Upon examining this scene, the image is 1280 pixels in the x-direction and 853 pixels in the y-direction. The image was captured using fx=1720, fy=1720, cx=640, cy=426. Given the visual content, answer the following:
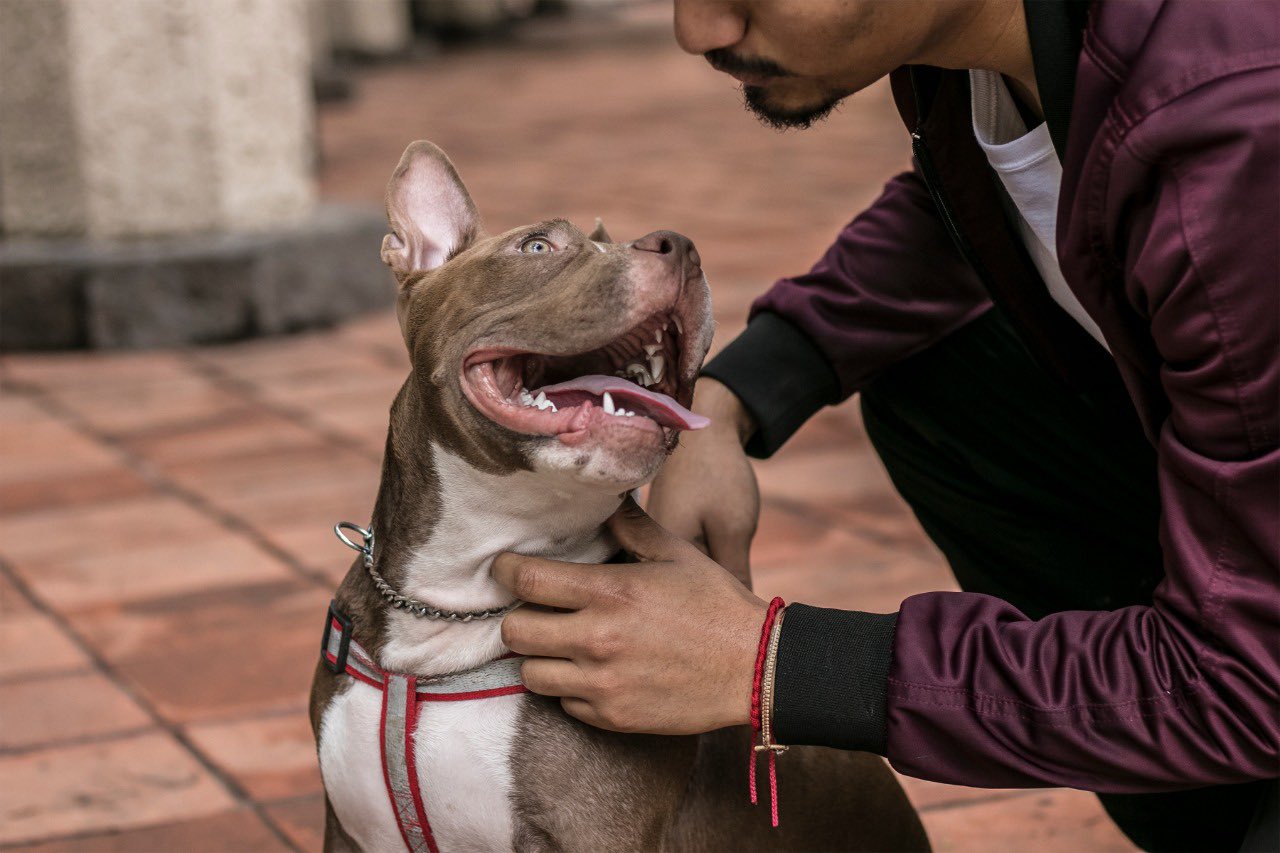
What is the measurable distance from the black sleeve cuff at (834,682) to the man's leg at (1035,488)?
74cm

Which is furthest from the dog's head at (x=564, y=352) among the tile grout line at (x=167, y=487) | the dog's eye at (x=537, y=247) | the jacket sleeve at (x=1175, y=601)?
the tile grout line at (x=167, y=487)

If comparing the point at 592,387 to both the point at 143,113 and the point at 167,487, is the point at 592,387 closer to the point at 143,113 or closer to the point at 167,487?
the point at 167,487

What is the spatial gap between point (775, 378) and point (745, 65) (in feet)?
2.63

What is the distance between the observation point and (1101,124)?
186cm

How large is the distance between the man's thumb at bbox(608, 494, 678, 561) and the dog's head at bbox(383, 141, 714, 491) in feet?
0.44

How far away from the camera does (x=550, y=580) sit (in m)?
2.10

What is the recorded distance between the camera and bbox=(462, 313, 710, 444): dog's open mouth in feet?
6.64

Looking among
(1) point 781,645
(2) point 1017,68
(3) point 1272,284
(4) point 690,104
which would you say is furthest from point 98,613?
(4) point 690,104

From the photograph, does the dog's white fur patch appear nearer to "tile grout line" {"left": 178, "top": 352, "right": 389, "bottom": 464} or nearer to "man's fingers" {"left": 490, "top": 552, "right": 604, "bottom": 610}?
"man's fingers" {"left": 490, "top": 552, "right": 604, "bottom": 610}

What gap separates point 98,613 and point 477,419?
2161 millimetres

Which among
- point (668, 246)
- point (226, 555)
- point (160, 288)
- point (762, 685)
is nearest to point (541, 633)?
point (762, 685)

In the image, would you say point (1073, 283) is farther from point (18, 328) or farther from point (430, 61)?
point (430, 61)

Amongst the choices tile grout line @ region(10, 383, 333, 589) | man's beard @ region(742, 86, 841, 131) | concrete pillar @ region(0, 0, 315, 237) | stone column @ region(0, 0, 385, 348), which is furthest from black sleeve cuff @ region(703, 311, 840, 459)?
concrete pillar @ region(0, 0, 315, 237)

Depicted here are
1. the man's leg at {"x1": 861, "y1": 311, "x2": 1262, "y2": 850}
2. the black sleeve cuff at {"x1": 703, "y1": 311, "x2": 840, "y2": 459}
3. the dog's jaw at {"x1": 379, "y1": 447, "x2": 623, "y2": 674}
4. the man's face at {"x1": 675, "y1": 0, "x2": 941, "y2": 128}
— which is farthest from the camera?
the black sleeve cuff at {"x1": 703, "y1": 311, "x2": 840, "y2": 459}
